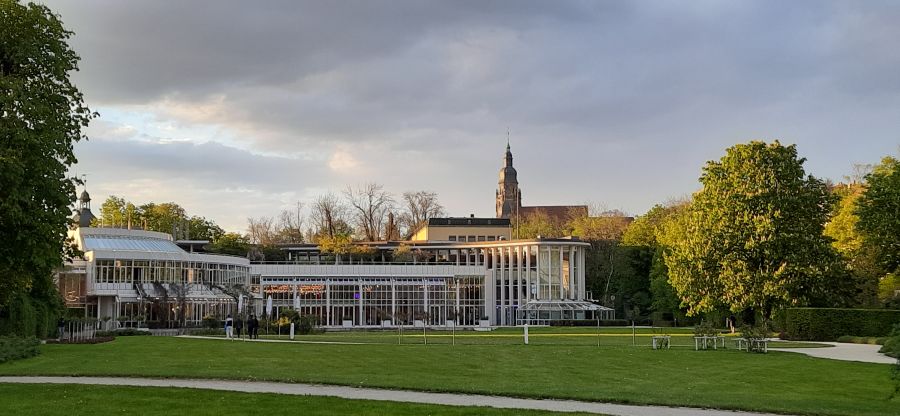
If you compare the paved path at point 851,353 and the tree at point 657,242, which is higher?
the tree at point 657,242

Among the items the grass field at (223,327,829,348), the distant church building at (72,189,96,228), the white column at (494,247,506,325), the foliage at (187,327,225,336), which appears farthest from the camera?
the white column at (494,247,506,325)

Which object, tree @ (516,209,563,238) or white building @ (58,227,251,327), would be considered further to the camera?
tree @ (516,209,563,238)

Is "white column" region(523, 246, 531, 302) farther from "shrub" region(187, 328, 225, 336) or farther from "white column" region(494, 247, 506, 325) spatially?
"shrub" region(187, 328, 225, 336)

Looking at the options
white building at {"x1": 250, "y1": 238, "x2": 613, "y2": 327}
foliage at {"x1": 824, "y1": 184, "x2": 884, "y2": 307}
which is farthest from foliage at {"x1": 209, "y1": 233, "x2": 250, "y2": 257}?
foliage at {"x1": 824, "y1": 184, "x2": 884, "y2": 307}

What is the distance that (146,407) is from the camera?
14805mm

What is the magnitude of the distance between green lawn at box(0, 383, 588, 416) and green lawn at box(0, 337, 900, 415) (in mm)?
2765

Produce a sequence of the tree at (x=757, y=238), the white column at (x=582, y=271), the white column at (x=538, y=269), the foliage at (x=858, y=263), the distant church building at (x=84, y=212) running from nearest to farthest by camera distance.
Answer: the tree at (x=757, y=238)
the foliage at (x=858, y=263)
the distant church building at (x=84, y=212)
the white column at (x=582, y=271)
the white column at (x=538, y=269)

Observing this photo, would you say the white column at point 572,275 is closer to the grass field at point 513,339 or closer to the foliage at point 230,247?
the grass field at point 513,339

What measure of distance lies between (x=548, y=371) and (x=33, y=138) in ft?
53.4

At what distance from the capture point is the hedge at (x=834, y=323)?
4362 cm

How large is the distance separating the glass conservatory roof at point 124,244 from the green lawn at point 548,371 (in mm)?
28529

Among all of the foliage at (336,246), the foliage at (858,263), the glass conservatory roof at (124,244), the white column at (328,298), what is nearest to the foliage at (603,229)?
the foliage at (336,246)

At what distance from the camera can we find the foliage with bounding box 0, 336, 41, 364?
2556 centimetres

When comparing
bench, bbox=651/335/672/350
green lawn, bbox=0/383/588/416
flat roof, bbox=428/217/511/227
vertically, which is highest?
flat roof, bbox=428/217/511/227
